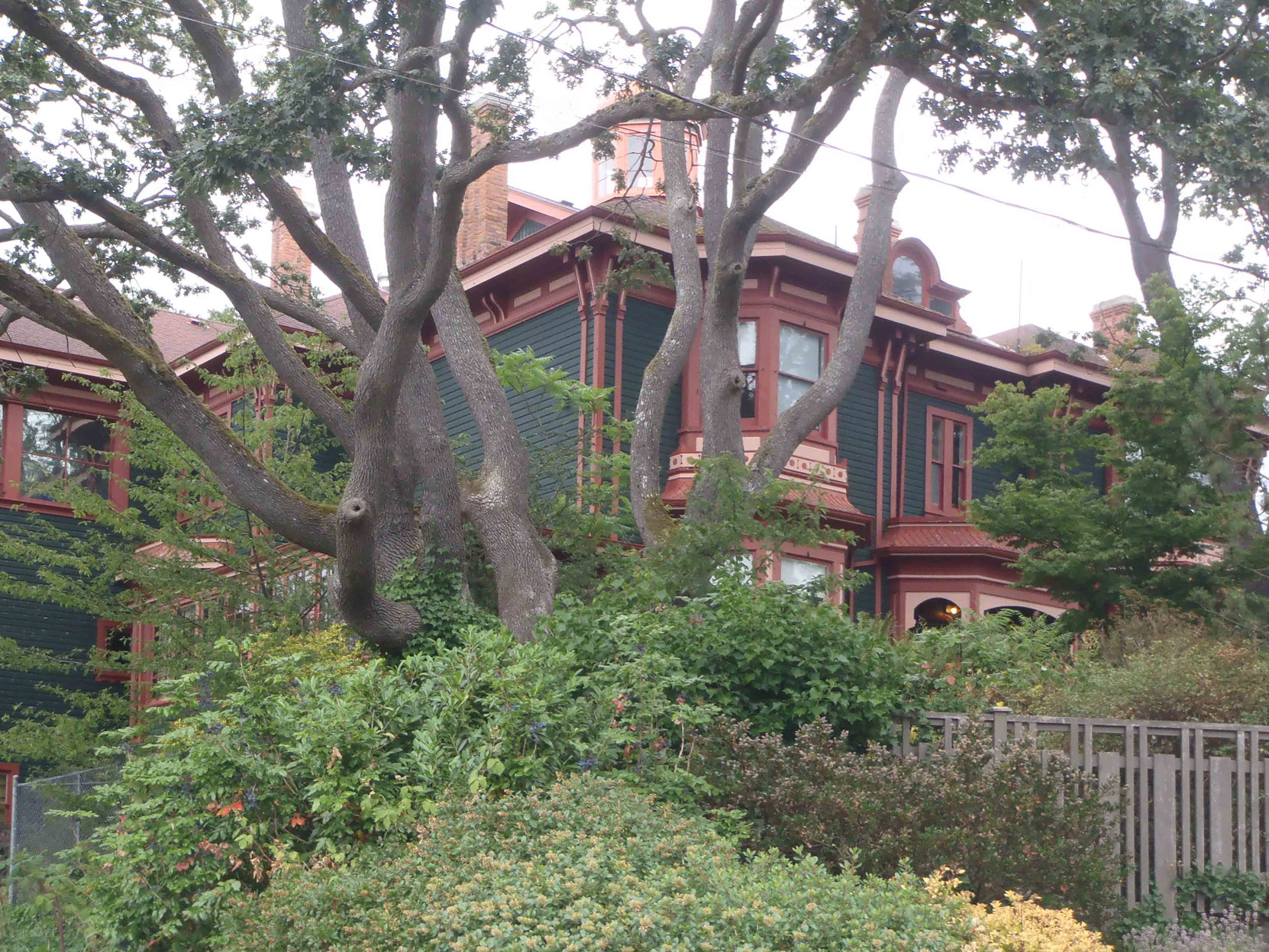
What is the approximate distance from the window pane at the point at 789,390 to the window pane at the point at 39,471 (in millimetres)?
12463

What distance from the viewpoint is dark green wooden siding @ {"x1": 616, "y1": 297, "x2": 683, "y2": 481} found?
19.8m

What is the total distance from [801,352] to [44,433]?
13588 mm

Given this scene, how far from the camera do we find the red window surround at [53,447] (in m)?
23.8

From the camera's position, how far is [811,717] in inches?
360

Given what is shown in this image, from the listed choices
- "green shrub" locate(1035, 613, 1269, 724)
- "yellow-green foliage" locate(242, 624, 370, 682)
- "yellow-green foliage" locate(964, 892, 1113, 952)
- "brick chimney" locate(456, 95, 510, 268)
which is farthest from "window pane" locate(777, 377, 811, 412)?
"yellow-green foliage" locate(964, 892, 1113, 952)

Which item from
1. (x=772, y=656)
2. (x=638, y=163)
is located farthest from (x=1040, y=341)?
(x=772, y=656)

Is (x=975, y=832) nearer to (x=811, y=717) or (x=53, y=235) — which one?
(x=811, y=717)

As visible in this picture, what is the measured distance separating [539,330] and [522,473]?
8156 millimetres

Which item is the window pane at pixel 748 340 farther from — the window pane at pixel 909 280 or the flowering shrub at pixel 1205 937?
the flowering shrub at pixel 1205 937

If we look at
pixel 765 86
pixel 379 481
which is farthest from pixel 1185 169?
pixel 379 481

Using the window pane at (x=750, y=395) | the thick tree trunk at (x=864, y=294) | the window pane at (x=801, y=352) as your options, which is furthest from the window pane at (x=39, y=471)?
the thick tree trunk at (x=864, y=294)

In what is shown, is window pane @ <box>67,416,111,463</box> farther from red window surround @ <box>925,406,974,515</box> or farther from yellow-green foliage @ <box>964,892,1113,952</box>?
yellow-green foliage @ <box>964,892,1113,952</box>

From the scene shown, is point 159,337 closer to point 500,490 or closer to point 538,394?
point 538,394

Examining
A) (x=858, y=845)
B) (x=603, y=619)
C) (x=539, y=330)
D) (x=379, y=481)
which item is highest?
(x=539, y=330)
